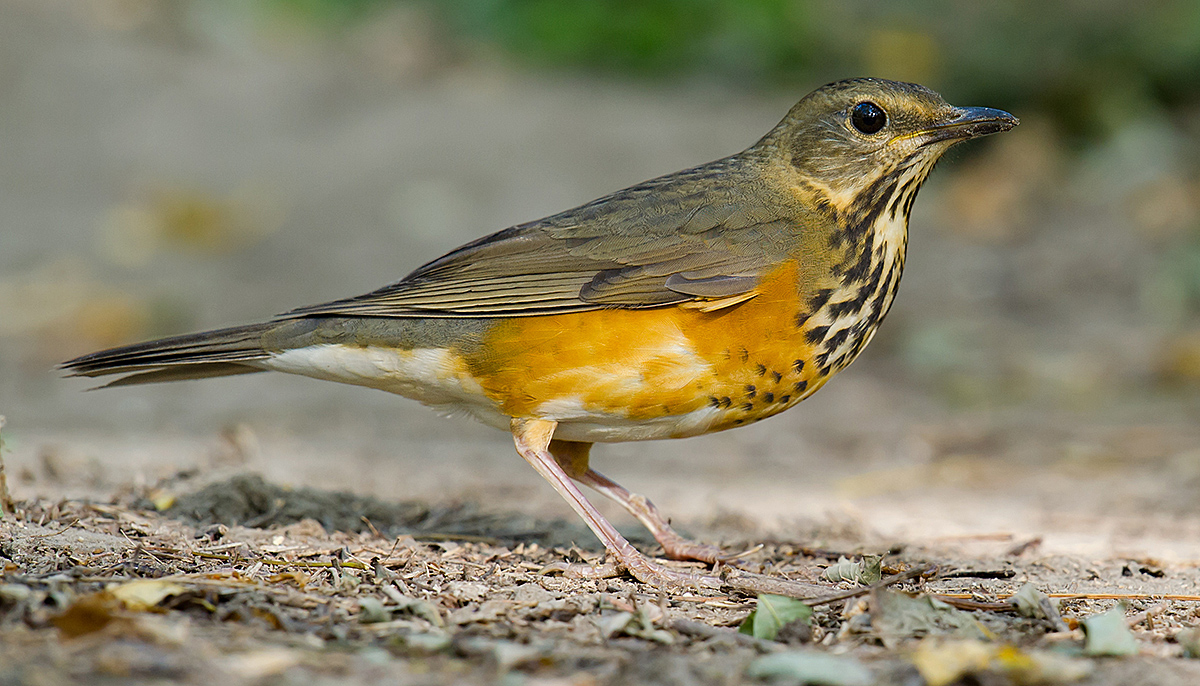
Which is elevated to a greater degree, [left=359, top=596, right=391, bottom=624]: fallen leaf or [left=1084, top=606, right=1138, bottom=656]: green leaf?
[left=359, top=596, right=391, bottom=624]: fallen leaf

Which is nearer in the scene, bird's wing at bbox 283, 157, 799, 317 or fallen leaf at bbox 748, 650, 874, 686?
fallen leaf at bbox 748, 650, 874, 686

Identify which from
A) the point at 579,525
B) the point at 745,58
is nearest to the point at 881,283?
the point at 579,525

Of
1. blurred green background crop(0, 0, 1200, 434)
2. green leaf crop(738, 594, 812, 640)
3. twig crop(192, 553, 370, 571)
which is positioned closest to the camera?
green leaf crop(738, 594, 812, 640)

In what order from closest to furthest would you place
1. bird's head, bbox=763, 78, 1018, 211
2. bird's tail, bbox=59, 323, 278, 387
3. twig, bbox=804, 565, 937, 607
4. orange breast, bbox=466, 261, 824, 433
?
twig, bbox=804, 565, 937, 607, orange breast, bbox=466, 261, 824, 433, bird's tail, bbox=59, 323, 278, 387, bird's head, bbox=763, 78, 1018, 211

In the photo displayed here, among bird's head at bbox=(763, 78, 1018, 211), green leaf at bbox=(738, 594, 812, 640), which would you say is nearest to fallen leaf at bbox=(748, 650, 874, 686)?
green leaf at bbox=(738, 594, 812, 640)

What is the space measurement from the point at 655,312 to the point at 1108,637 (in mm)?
1923

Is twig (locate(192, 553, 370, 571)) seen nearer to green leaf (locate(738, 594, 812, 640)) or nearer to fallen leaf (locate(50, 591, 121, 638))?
fallen leaf (locate(50, 591, 121, 638))

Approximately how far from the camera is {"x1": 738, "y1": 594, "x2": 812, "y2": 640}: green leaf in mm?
3312

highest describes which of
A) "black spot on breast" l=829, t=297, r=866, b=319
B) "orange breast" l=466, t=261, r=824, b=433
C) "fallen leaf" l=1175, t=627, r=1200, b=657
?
"black spot on breast" l=829, t=297, r=866, b=319

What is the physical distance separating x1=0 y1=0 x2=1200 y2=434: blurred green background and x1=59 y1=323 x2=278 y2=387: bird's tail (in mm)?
3597

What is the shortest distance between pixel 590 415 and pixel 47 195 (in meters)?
9.91

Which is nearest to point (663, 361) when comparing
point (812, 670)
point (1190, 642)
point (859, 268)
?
point (859, 268)

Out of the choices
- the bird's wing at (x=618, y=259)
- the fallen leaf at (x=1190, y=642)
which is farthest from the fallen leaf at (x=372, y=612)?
the fallen leaf at (x=1190, y=642)

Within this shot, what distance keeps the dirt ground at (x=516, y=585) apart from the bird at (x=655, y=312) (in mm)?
499
